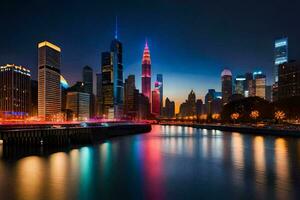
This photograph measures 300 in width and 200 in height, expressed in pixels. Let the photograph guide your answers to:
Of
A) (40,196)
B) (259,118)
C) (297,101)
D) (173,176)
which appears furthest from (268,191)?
(259,118)

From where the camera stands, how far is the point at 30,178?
31016mm

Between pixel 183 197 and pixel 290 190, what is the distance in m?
9.14

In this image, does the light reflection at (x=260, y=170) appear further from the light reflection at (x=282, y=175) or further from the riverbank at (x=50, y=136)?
the riverbank at (x=50, y=136)

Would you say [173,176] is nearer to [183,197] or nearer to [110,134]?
[183,197]

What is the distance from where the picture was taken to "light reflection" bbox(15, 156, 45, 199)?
25297mm

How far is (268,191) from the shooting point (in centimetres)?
2584

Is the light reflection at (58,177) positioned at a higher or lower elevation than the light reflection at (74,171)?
higher

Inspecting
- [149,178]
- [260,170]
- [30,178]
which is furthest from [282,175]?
[30,178]

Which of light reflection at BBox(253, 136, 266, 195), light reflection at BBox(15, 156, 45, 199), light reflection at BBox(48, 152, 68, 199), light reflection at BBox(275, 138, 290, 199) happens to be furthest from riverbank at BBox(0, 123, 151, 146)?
light reflection at BBox(275, 138, 290, 199)

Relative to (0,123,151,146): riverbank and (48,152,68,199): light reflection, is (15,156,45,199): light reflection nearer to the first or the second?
(48,152,68,199): light reflection

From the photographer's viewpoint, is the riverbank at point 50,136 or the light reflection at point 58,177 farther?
the riverbank at point 50,136

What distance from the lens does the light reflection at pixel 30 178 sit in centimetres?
2530

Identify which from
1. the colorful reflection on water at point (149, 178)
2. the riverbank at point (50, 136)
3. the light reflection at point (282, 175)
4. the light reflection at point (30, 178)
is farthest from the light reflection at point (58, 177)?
the light reflection at point (282, 175)

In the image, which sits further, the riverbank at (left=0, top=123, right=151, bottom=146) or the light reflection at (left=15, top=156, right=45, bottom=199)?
the riverbank at (left=0, top=123, right=151, bottom=146)
